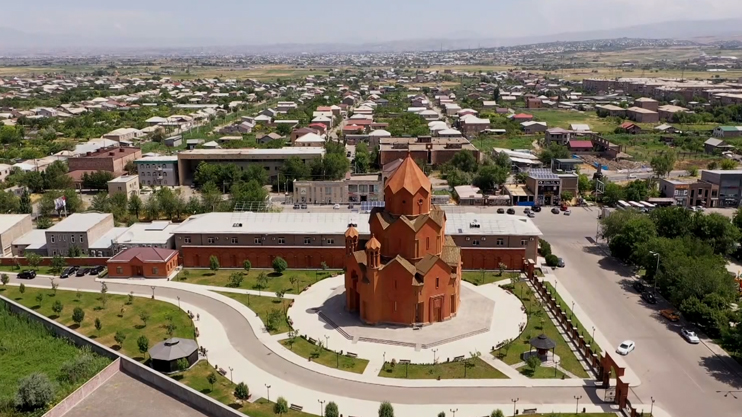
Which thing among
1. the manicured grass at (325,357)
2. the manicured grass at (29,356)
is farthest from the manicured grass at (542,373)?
the manicured grass at (29,356)

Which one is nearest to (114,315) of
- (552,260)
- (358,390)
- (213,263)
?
(213,263)

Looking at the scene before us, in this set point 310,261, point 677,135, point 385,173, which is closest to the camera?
point 310,261

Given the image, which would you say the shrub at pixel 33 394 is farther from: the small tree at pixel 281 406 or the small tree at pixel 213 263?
the small tree at pixel 213 263

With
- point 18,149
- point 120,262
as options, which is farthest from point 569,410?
point 18,149

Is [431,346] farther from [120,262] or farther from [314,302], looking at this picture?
[120,262]

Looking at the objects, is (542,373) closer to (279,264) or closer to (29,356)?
(279,264)

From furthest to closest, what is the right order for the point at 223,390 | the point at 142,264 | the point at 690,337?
the point at 142,264
the point at 690,337
the point at 223,390

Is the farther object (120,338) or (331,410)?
(120,338)

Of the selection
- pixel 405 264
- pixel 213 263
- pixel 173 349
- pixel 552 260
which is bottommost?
pixel 552 260
